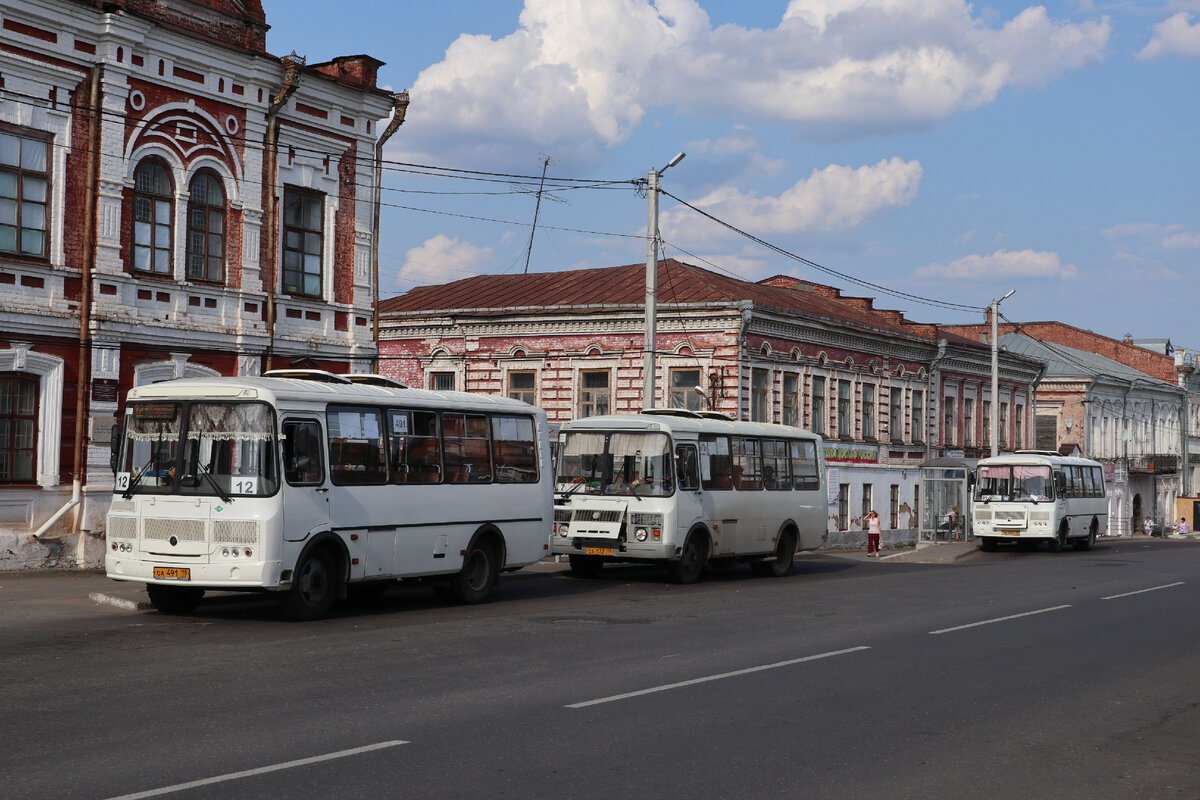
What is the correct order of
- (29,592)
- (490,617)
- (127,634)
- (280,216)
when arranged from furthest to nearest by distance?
(280,216) < (29,592) < (490,617) < (127,634)

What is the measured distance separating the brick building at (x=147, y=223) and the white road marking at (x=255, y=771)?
14.2 metres

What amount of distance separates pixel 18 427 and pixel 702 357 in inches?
856

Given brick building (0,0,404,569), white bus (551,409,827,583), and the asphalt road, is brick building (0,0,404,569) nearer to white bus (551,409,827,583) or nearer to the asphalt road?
the asphalt road

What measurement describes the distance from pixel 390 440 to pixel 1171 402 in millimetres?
71577

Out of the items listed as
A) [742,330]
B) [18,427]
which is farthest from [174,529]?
[742,330]

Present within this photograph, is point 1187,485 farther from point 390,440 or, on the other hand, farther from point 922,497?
point 390,440

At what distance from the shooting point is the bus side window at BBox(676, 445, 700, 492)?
72.3 ft

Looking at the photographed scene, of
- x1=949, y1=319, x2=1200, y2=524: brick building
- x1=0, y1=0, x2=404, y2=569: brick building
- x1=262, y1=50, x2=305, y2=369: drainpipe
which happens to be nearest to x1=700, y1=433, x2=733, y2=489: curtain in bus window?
x1=0, y1=0, x2=404, y2=569: brick building

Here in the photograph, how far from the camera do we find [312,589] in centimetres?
1539

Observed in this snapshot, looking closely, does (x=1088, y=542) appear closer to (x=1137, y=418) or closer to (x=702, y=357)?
(x=702, y=357)

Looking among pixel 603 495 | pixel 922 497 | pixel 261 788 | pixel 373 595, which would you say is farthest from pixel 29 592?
pixel 922 497

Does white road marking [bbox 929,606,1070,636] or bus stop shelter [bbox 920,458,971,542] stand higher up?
bus stop shelter [bbox 920,458,971,542]

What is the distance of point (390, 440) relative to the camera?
653 inches

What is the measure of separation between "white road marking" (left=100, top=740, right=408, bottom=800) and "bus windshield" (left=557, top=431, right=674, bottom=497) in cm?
1391
